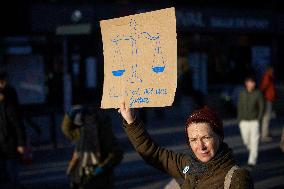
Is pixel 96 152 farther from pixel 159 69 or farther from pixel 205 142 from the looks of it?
pixel 205 142

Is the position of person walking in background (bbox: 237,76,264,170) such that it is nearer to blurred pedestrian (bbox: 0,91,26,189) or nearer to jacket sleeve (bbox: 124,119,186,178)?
blurred pedestrian (bbox: 0,91,26,189)

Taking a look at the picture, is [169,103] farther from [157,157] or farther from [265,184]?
[265,184]

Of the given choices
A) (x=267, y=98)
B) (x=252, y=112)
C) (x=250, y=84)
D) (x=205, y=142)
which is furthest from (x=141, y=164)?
(x=205, y=142)

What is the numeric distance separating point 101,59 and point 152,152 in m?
19.6

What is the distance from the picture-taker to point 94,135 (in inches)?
235

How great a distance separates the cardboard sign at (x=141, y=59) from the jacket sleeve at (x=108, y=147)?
2.44 m

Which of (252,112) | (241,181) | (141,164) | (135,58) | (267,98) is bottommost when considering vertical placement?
(141,164)

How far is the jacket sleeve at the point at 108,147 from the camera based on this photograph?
19.5 ft

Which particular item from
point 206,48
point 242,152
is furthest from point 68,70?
point 206,48

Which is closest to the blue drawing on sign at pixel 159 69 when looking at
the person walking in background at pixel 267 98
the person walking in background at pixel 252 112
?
the person walking in background at pixel 252 112

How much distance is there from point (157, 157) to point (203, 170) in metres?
A: 0.53

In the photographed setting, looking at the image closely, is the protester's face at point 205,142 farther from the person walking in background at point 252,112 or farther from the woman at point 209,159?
the person walking in background at point 252,112

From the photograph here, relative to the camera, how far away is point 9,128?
7.96 meters

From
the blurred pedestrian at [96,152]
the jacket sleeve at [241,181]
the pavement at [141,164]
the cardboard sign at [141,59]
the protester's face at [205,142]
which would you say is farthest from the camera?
the pavement at [141,164]
